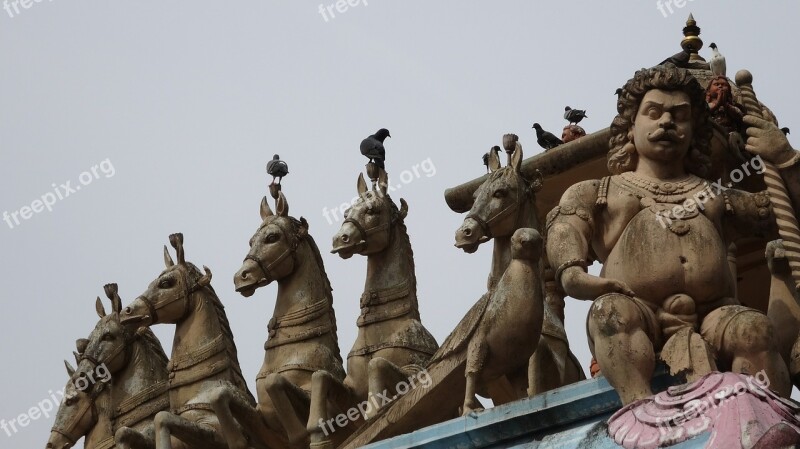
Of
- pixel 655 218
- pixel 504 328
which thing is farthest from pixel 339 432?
pixel 655 218

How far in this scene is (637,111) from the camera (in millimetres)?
15148

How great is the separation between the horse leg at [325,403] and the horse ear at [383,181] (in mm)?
1838

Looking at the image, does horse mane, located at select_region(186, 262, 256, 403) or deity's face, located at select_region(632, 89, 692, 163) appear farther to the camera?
horse mane, located at select_region(186, 262, 256, 403)

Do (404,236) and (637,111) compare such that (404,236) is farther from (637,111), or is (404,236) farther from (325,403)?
(637,111)

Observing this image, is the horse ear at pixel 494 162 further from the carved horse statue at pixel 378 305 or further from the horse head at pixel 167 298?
the horse head at pixel 167 298

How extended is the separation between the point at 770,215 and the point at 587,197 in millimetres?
1233

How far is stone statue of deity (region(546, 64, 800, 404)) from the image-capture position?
14078 millimetres

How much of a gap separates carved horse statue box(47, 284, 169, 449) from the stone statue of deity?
21.8ft

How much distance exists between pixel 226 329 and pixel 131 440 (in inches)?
62.4

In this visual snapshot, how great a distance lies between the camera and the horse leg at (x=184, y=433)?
61.9 feet

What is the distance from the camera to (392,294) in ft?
62.5

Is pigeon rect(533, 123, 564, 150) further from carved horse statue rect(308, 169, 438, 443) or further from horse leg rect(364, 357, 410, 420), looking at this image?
horse leg rect(364, 357, 410, 420)

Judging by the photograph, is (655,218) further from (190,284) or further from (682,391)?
(190,284)

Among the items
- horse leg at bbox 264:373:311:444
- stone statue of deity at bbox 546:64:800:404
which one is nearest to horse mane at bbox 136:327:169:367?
horse leg at bbox 264:373:311:444
